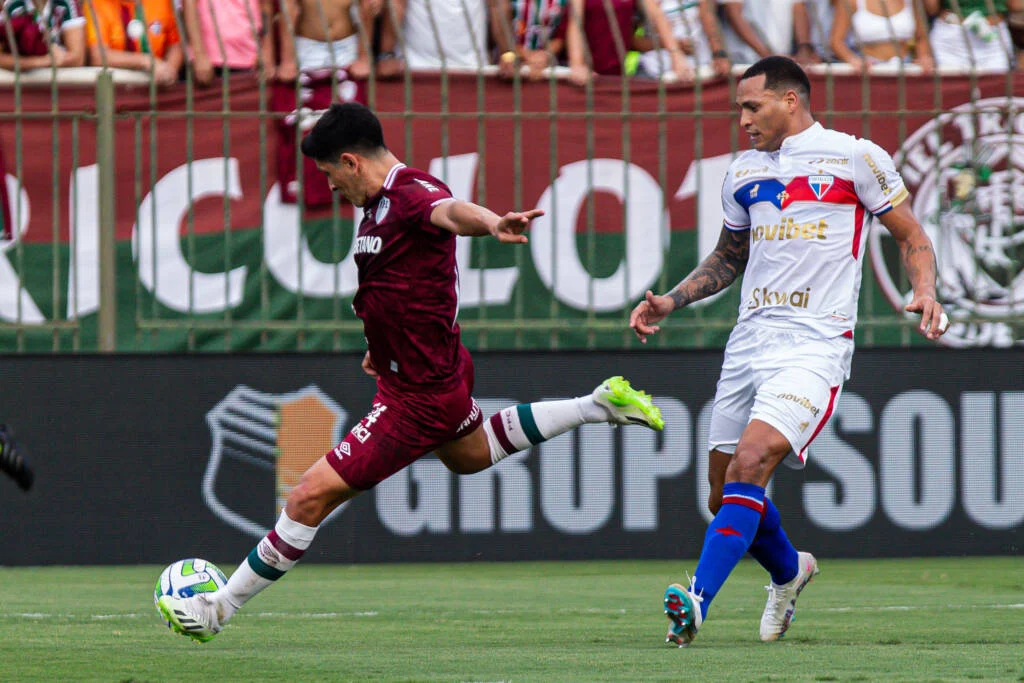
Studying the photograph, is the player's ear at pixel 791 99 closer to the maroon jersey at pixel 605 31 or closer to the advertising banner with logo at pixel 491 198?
the advertising banner with logo at pixel 491 198

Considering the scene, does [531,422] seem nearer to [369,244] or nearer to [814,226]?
[369,244]

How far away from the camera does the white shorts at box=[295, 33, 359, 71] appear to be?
33.1 feet

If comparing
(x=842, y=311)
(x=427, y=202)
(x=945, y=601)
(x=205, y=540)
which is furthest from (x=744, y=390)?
(x=205, y=540)

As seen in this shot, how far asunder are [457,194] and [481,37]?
104 centimetres

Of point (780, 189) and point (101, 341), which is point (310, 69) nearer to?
point (101, 341)

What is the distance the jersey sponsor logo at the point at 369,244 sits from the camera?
608cm

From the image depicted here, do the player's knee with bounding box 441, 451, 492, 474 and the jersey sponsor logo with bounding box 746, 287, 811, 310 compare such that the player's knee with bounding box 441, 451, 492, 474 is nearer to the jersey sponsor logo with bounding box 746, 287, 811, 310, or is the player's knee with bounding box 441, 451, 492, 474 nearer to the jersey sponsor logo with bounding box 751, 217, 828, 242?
the jersey sponsor logo with bounding box 746, 287, 811, 310

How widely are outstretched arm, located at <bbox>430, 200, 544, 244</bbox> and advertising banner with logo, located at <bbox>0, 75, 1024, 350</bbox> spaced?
4.34m

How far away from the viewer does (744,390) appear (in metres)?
6.41

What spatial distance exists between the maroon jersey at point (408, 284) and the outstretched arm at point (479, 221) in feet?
0.43

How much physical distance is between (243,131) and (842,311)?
484 cm

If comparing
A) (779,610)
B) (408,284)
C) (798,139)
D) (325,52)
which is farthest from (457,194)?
(779,610)

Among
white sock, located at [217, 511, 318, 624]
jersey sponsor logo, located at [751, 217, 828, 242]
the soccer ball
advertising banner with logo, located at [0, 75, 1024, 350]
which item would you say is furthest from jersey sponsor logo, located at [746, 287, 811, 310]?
advertising banner with logo, located at [0, 75, 1024, 350]

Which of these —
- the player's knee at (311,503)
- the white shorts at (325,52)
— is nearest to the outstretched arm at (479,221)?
the player's knee at (311,503)
